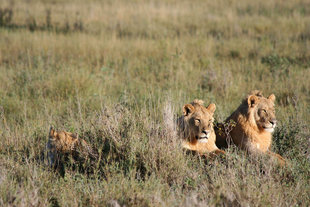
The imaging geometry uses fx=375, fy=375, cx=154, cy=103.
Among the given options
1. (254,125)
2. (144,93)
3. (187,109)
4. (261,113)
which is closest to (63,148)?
(187,109)

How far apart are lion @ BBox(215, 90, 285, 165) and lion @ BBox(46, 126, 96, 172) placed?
78.5 inches

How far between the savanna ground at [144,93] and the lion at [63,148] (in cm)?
15

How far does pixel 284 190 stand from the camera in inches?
181

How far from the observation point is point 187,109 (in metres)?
5.50

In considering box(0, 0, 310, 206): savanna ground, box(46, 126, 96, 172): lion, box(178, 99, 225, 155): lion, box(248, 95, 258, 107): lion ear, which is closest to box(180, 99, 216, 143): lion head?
box(178, 99, 225, 155): lion

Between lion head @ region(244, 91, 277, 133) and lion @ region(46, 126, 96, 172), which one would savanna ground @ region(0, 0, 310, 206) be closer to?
lion @ region(46, 126, 96, 172)

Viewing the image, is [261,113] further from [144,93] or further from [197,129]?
[144,93]

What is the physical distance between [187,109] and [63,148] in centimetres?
186

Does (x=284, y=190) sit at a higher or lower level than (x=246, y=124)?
lower

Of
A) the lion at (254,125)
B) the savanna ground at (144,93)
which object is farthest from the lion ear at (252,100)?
the savanna ground at (144,93)

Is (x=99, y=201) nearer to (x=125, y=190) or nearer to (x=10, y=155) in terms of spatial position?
(x=125, y=190)

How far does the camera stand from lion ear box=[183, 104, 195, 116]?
5414 mm

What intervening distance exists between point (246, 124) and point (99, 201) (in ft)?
8.22

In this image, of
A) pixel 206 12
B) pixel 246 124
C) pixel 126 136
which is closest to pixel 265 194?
pixel 246 124
